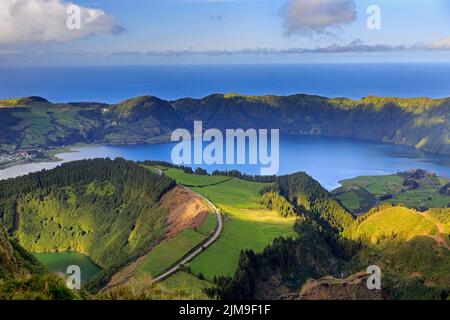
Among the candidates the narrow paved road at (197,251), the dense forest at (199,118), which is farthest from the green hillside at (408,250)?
the dense forest at (199,118)

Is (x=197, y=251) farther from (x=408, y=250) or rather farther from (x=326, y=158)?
(x=326, y=158)

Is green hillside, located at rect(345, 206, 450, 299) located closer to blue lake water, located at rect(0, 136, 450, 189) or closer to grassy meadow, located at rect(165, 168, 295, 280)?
grassy meadow, located at rect(165, 168, 295, 280)

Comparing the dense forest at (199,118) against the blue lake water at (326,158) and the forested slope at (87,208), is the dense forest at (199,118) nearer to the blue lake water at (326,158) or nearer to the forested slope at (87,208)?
the blue lake water at (326,158)

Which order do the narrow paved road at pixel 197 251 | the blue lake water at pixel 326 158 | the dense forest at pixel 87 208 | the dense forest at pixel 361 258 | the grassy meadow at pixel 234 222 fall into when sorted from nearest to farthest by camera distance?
1. the dense forest at pixel 361 258
2. the narrow paved road at pixel 197 251
3. the grassy meadow at pixel 234 222
4. the dense forest at pixel 87 208
5. the blue lake water at pixel 326 158

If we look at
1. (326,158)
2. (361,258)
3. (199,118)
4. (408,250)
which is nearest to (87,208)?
(361,258)
